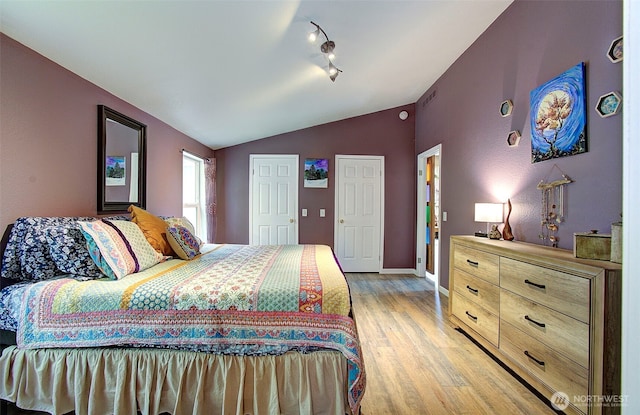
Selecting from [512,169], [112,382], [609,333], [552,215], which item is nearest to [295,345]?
[112,382]

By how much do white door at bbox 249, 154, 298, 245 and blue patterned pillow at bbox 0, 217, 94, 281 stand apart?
3.25 meters

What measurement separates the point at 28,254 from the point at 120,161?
1.17 meters

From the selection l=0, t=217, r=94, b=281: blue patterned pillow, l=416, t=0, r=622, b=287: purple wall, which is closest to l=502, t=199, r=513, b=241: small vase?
l=416, t=0, r=622, b=287: purple wall

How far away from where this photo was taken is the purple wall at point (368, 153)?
484 cm

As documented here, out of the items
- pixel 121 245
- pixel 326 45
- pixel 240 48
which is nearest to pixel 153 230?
pixel 121 245

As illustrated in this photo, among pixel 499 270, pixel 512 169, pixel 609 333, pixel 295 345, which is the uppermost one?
pixel 512 169

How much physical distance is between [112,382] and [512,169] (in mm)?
3332

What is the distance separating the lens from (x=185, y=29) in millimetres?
1788

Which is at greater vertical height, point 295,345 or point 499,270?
point 499,270

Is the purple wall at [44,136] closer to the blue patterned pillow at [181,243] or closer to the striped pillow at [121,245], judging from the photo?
the striped pillow at [121,245]

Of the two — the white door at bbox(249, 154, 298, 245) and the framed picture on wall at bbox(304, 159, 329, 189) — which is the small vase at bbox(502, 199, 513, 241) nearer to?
the framed picture on wall at bbox(304, 159, 329, 189)

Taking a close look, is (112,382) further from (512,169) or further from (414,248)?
(414,248)

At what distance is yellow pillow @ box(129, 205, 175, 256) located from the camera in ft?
7.42

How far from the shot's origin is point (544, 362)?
162 centimetres
